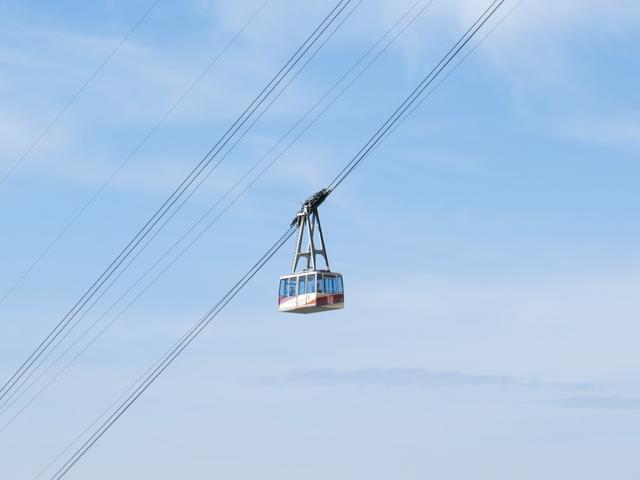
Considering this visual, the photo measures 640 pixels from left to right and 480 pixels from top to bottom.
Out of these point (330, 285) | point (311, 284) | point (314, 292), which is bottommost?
point (314, 292)

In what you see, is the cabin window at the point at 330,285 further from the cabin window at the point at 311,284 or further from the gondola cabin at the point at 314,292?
the cabin window at the point at 311,284

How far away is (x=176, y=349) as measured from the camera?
121 metres

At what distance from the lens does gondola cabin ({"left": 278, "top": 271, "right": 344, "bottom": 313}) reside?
11869 cm

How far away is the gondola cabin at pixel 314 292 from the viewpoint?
118688mm

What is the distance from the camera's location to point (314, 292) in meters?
118

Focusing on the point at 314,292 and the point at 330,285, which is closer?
the point at 314,292

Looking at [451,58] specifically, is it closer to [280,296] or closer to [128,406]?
[280,296]

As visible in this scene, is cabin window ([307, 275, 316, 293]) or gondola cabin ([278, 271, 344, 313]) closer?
gondola cabin ([278, 271, 344, 313])

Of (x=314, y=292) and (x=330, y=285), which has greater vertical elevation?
(x=330, y=285)

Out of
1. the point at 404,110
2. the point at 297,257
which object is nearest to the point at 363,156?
the point at 404,110

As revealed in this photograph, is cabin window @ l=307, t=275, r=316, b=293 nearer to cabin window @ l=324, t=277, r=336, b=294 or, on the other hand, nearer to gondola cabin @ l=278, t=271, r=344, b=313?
gondola cabin @ l=278, t=271, r=344, b=313

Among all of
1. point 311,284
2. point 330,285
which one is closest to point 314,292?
point 311,284

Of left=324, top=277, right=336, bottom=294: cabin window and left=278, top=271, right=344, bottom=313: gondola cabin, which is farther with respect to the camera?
left=324, top=277, right=336, bottom=294: cabin window

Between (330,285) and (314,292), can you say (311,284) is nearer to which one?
(314,292)
